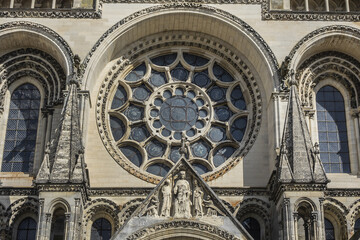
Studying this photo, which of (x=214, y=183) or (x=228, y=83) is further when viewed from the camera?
(x=228, y=83)

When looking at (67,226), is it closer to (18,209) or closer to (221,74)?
(18,209)

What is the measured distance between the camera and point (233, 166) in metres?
21.6

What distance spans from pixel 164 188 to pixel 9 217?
4201 millimetres

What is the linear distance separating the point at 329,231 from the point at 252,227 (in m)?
1.99

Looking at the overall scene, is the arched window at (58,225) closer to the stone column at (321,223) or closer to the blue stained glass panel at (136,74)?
the blue stained glass panel at (136,74)

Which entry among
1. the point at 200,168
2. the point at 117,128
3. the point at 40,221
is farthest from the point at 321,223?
the point at 117,128

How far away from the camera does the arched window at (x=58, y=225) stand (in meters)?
19.3

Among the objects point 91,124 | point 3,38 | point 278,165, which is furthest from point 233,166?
point 3,38

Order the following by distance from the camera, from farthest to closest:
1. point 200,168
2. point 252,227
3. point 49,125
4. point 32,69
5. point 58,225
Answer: point 32,69 → point 200,168 → point 49,125 → point 252,227 → point 58,225

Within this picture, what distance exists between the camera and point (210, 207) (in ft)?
63.1

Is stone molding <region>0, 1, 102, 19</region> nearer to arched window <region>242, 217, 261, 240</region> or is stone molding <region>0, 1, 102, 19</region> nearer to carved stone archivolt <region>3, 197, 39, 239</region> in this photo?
carved stone archivolt <region>3, 197, 39, 239</region>

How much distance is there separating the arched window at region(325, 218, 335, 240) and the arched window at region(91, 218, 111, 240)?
18.4ft

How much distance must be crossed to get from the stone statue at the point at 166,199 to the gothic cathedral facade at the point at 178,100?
1083 millimetres

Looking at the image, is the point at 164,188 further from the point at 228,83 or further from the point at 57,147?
the point at 228,83
